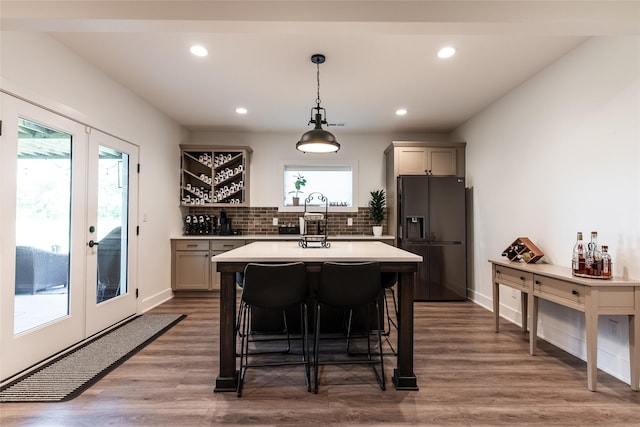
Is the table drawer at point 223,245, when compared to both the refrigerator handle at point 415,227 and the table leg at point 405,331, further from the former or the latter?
the table leg at point 405,331

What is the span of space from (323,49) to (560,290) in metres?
2.68

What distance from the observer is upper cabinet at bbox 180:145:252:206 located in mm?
5062

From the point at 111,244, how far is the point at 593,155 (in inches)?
181

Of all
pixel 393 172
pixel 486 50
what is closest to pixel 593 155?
pixel 486 50

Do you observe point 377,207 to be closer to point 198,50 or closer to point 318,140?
point 318,140

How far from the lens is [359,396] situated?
2100 millimetres

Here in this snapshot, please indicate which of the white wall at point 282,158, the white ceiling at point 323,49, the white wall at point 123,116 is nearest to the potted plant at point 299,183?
the white wall at point 282,158

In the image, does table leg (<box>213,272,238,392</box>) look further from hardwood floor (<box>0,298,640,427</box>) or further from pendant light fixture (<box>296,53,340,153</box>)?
pendant light fixture (<box>296,53,340,153</box>)

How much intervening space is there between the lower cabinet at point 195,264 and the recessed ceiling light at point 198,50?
268cm

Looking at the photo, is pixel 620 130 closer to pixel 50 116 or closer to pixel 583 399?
pixel 583 399

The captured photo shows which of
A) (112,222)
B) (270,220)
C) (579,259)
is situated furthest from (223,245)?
(579,259)

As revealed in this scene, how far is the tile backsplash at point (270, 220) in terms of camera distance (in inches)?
211

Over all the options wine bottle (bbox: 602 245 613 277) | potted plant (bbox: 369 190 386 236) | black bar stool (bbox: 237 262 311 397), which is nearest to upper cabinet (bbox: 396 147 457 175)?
potted plant (bbox: 369 190 386 236)

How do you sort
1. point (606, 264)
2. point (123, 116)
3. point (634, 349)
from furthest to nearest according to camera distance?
point (123, 116) → point (606, 264) → point (634, 349)
